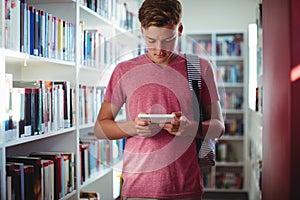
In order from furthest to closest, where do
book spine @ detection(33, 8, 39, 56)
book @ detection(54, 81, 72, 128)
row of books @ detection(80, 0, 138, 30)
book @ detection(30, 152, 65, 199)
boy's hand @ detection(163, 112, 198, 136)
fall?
row of books @ detection(80, 0, 138, 30)
book @ detection(54, 81, 72, 128)
book @ detection(30, 152, 65, 199)
book spine @ detection(33, 8, 39, 56)
boy's hand @ detection(163, 112, 198, 136)

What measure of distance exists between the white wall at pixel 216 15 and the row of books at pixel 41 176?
332 cm

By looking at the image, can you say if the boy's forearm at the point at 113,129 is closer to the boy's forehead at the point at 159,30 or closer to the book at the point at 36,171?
the boy's forehead at the point at 159,30

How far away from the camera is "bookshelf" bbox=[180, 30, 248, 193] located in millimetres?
4961

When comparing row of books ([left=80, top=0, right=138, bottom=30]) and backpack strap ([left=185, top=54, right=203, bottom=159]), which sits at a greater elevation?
row of books ([left=80, top=0, right=138, bottom=30])

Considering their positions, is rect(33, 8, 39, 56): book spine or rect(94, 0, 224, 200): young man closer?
rect(94, 0, 224, 200): young man

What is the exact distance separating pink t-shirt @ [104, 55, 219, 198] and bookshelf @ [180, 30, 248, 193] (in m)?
3.65

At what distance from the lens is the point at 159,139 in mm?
1336

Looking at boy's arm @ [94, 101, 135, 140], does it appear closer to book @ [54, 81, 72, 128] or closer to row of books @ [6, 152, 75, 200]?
row of books @ [6, 152, 75, 200]

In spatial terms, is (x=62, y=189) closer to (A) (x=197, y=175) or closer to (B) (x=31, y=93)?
(B) (x=31, y=93)

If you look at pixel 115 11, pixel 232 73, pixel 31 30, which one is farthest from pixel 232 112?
pixel 31 30

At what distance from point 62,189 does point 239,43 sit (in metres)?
3.44

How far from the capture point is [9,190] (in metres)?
1.60

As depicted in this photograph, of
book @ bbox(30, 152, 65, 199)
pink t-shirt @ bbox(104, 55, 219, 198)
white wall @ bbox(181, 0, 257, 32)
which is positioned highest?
white wall @ bbox(181, 0, 257, 32)

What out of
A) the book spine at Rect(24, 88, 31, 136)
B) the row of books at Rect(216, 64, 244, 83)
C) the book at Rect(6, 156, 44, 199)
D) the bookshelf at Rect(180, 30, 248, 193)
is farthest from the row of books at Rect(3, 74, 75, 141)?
the row of books at Rect(216, 64, 244, 83)
